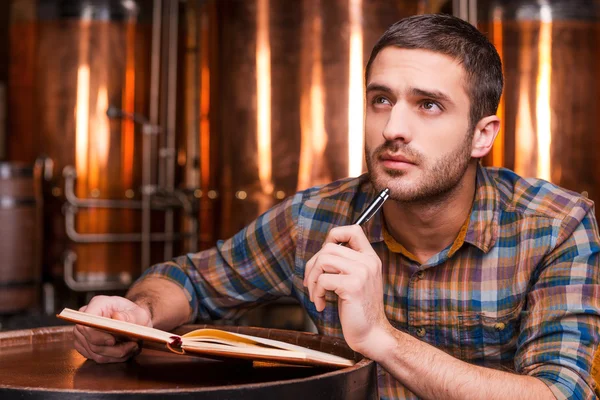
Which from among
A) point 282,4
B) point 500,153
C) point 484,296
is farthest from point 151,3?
point 484,296

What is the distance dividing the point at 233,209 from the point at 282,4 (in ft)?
2.81

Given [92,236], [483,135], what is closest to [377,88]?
[483,135]

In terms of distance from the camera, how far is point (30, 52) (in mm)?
4820

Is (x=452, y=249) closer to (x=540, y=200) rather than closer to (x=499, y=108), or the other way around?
(x=540, y=200)

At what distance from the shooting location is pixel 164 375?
1.28 metres

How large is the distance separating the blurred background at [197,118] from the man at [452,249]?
1621 mm

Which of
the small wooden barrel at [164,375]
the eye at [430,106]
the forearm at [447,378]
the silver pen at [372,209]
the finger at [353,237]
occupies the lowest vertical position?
the forearm at [447,378]

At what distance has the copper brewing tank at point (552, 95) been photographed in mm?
3436

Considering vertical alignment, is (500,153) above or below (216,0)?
below

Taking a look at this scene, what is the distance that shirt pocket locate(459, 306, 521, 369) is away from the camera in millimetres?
1668

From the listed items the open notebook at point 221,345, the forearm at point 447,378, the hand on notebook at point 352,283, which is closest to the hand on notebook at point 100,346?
the open notebook at point 221,345

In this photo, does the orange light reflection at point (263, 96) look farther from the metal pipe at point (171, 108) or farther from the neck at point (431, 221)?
the neck at point (431, 221)

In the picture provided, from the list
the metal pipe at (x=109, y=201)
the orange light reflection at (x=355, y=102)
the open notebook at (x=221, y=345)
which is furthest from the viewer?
the metal pipe at (x=109, y=201)

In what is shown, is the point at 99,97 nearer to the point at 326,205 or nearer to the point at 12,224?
the point at 12,224
